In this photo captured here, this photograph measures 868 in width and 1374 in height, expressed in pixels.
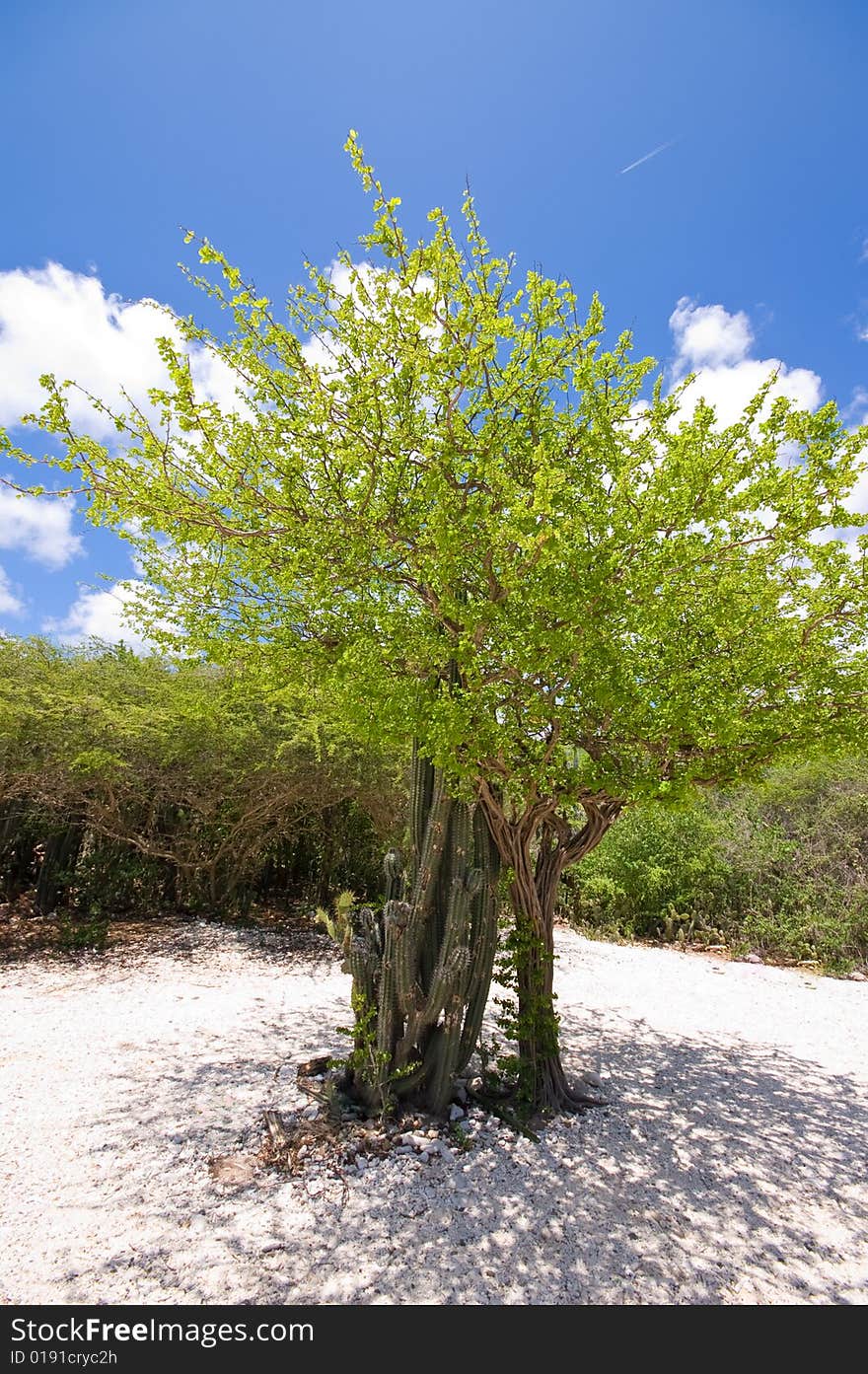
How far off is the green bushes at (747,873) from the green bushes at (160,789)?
393 cm

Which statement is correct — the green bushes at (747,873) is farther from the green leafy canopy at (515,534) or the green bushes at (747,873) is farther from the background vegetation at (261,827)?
the green leafy canopy at (515,534)

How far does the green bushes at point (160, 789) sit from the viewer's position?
7.09m

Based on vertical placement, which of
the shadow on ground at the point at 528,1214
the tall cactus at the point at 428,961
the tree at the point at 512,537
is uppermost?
the tree at the point at 512,537

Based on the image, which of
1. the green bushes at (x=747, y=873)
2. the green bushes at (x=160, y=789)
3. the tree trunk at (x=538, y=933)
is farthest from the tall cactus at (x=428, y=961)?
the green bushes at (x=747, y=873)

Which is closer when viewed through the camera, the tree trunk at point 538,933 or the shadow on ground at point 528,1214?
the shadow on ground at point 528,1214

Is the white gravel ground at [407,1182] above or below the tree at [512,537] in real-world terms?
below

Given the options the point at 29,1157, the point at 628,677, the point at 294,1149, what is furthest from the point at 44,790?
the point at 628,677

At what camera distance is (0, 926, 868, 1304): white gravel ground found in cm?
250

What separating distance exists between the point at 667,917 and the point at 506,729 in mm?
7766

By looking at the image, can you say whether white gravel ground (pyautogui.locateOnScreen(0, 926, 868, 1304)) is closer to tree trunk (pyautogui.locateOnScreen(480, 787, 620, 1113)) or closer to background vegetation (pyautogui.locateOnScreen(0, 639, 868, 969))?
tree trunk (pyautogui.locateOnScreen(480, 787, 620, 1113))

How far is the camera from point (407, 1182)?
3137 millimetres

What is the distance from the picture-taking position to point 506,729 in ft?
11.3

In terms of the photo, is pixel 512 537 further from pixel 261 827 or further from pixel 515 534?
pixel 261 827

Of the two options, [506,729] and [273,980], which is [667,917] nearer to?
[273,980]
